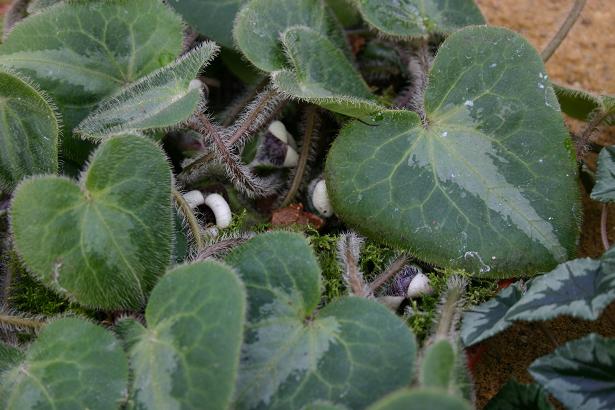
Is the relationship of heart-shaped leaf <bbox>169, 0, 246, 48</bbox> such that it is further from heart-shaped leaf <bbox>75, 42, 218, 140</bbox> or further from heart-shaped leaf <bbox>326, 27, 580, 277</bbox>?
heart-shaped leaf <bbox>326, 27, 580, 277</bbox>

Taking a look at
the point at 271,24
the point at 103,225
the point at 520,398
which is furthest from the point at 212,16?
the point at 520,398

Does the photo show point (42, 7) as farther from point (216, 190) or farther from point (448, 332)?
point (448, 332)

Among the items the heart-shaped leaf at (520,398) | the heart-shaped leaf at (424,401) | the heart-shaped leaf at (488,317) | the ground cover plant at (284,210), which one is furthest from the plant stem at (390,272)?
the heart-shaped leaf at (424,401)

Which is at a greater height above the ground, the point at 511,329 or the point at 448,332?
the point at 448,332

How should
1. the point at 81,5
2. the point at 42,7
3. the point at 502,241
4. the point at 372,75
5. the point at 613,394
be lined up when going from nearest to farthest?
the point at 613,394
the point at 502,241
the point at 81,5
the point at 42,7
the point at 372,75

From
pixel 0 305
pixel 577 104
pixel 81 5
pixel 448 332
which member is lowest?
pixel 0 305

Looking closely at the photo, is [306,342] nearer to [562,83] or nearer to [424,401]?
[424,401]

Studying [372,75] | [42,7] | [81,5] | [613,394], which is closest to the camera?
[613,394]

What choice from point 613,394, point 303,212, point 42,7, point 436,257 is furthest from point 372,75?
point 613,394
